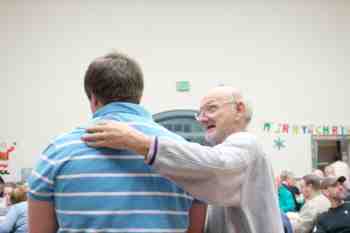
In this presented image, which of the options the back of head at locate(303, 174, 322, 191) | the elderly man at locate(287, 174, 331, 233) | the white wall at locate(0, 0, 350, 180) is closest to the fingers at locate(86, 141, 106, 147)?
the elderly man at locate(287, 174, 331, 233)

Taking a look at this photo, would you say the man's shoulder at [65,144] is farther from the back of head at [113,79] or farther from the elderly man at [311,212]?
the elderly man at [311,212]

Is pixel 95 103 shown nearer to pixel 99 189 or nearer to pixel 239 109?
pixel 99 189

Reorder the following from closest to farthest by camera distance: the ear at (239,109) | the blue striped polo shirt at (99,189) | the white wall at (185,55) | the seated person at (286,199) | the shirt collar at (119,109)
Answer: the blue striped polo shirt at (99,189), the shirt collar at (119,109), the ear at (239,109), the seated person at (286,199), the white wall at (185,55)

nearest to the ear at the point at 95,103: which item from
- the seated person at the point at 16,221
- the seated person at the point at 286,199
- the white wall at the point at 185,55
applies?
the seated person at the point at 16,221

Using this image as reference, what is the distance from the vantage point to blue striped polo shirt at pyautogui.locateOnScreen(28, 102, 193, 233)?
125 cm

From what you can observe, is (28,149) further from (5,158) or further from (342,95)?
(342,95)

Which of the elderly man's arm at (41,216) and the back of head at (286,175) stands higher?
the elderly man's arm at (41,216)

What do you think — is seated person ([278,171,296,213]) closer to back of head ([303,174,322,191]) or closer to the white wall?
the white wall

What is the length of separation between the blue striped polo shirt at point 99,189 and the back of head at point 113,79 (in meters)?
0.13

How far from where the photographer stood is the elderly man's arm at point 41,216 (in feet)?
4.22

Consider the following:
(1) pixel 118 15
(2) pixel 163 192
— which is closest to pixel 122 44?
(1) pixel 118 15

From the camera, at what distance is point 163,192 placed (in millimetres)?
1330

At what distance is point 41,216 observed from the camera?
4.25 feet

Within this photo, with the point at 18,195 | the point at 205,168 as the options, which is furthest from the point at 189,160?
the point at 18,195
